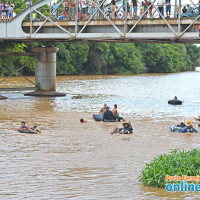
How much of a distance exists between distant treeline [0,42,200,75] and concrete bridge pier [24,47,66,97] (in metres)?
18.3

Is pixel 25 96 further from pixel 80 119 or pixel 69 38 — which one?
pixel 80 119

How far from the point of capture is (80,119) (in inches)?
1029

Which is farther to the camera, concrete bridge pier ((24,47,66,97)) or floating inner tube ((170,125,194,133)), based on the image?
concrete bridge pier ((24,47,66,97))

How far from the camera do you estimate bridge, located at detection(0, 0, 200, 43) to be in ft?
102

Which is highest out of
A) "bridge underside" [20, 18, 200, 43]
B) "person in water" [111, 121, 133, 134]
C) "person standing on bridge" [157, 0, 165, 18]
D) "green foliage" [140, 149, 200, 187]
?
"person standing on bridge" [157, 0, 165, 18]

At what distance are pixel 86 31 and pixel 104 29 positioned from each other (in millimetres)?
1464

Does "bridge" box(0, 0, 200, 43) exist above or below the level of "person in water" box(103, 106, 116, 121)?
above

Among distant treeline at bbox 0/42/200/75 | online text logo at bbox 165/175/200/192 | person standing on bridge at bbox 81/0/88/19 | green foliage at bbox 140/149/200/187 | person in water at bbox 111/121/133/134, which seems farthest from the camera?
distant treeline at bbox 0/42/200/75

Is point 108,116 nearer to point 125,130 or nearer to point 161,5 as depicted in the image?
point 125,130

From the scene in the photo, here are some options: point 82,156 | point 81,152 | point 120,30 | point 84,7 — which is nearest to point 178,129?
point 81,152

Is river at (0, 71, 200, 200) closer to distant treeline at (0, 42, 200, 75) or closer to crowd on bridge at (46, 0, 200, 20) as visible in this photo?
crowd on bridge at (46, 0, 200, 20)

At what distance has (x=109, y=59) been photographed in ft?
334

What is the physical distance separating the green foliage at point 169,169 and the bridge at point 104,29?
17.6 metres

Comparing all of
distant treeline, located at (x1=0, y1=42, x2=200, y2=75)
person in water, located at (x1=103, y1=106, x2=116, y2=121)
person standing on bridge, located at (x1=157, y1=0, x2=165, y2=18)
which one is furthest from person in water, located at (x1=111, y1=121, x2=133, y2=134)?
distant treeline, located at (x1=0, y1=42, x2=200, y2=75)
